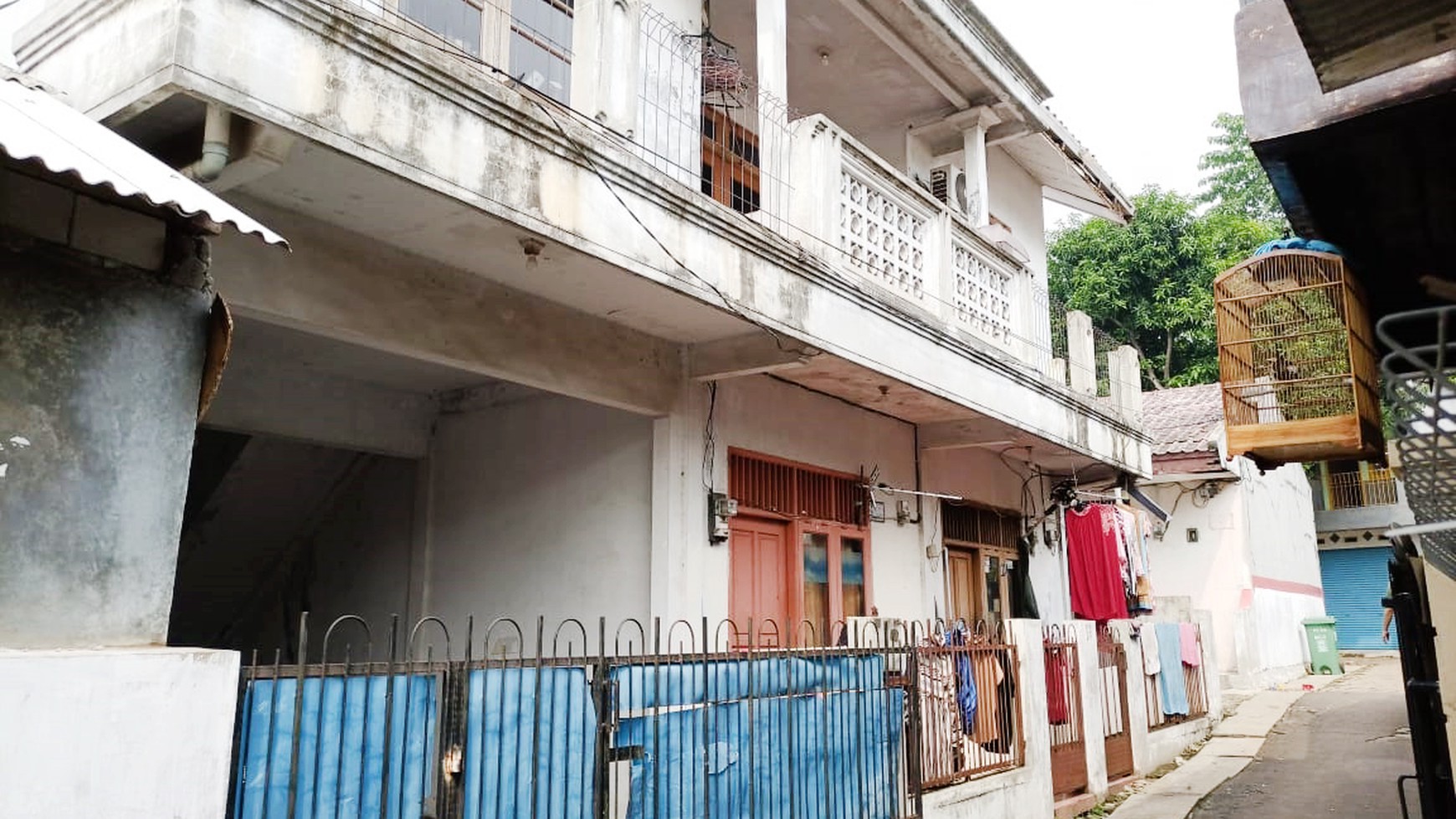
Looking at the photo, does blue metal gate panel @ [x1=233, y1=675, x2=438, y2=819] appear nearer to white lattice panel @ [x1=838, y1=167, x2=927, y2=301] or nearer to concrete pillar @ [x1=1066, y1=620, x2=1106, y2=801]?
white lattice panel @ [x1=838, y1=167, x2=927, y2=301]

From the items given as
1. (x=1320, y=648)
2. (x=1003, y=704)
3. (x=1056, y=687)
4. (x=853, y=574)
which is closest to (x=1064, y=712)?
(x=1056, y=687)

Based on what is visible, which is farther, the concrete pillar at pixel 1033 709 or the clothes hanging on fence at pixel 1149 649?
the clothes hanging on fence at pixel 1149 649

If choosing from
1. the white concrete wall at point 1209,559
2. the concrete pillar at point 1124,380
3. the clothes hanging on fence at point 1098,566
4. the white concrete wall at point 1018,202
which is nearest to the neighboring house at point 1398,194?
the concrete pillar at point 1124,380

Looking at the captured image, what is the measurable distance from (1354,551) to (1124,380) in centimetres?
2179

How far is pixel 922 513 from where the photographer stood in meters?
11.2

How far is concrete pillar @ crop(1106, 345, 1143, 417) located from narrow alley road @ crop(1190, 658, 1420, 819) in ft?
14.9

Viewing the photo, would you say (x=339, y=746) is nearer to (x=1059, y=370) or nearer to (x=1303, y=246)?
(x=1303, y=246)

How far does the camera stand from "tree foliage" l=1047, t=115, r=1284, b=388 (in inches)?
1140

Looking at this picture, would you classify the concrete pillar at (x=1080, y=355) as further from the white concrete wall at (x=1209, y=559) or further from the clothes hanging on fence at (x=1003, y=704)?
the white concrete wall at (x=1209, y=559)

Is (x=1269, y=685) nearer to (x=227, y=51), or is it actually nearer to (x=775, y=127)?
(x=775, y=127)

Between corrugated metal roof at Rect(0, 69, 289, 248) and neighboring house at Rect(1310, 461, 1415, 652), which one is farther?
neighboring house at Rect(1310, 461, 1415, 652)

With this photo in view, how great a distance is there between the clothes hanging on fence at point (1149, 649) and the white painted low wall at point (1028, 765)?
3.40m

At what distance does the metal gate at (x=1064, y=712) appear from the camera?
9.15m

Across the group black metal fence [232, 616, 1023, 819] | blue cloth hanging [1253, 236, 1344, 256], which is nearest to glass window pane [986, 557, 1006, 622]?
black metal fence [232, 616, 1023, 819]
